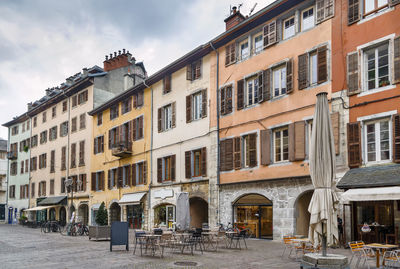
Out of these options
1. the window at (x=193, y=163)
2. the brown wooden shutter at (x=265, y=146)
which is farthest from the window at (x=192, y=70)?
the brown wooden shutter at (x=265, y=146)

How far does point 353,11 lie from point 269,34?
429cm

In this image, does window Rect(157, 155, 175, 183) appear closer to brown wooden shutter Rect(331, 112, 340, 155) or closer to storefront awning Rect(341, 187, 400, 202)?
brown wooden shutter Rect(331, 112, 340, 155)

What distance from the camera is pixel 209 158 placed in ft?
72.6

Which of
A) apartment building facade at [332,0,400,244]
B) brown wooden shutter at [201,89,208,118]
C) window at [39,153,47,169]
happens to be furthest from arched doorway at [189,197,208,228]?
window at [39,153,47,169]

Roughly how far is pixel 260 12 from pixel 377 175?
9099mm

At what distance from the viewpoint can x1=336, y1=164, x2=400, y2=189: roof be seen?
13.3 metres

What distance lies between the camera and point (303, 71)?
17.4m

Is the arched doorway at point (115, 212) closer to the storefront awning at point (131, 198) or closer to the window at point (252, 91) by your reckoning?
the storefront awning at point (131, 198)

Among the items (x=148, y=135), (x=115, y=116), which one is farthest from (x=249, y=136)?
(x=115, y=116)

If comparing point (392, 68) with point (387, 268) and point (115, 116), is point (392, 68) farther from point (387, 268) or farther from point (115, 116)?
point (115, 116)

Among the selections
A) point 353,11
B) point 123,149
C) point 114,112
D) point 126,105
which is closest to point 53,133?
point 114,112

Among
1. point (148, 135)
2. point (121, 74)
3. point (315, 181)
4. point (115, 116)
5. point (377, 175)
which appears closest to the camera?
point (315, 181)

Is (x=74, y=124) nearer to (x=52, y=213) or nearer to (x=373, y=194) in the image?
(x=52, y=213)

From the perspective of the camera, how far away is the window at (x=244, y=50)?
2064 cm
